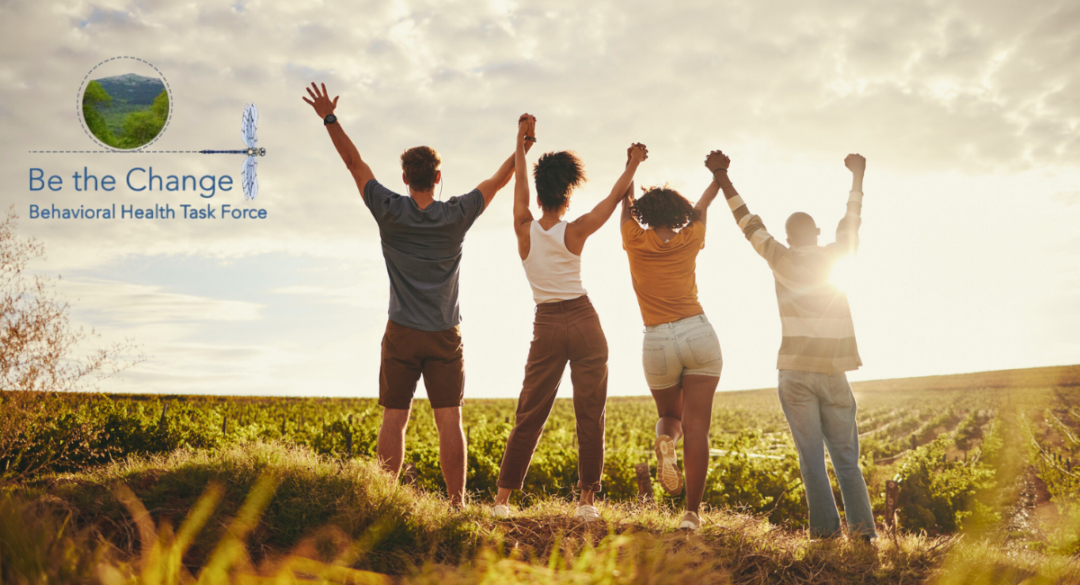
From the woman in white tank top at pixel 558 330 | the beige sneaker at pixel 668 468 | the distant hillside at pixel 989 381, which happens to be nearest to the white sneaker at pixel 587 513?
the woman in white tank top at pixel 558 330

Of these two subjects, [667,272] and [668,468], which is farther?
[667,272]

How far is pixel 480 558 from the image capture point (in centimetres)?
323

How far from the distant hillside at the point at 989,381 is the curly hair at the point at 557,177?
69415mm

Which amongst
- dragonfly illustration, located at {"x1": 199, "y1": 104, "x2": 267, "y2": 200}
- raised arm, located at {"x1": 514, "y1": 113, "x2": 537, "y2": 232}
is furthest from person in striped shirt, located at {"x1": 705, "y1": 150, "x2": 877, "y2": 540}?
dragonfly illustration, located at {"x1": 199, "y1": 104, "x2": 267, "y2": 200}

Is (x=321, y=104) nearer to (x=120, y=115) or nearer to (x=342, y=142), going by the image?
(x=342, y=142)

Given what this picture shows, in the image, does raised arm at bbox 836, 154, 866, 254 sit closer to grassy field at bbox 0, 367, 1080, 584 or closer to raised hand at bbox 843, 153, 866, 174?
raised hand at bbox 843, 153, 866, 174

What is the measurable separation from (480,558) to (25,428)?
30.5 feet

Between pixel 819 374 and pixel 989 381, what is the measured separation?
297 ft

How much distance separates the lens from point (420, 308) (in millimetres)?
4074

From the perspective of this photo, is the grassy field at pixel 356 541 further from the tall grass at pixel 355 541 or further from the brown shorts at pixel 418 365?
the brown shorts at pixel 418 365

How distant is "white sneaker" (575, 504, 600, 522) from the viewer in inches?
157

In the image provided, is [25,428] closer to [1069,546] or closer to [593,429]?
[593,429]

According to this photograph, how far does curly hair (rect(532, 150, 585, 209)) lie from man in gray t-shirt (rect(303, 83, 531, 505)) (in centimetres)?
53

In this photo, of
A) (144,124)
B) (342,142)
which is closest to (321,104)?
(342,142)
